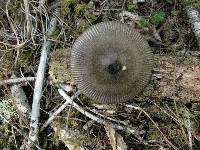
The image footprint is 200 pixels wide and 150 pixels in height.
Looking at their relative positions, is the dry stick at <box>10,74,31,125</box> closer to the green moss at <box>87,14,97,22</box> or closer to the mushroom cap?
the mushroom cap

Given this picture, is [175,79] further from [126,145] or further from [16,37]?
[16,37]

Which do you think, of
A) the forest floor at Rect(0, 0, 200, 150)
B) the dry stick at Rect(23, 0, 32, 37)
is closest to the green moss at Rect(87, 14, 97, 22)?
the forest floor at Rect(0, 0, 200, 150)

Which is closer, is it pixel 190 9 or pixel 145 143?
pixel 145 143

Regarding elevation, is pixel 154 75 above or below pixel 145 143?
above

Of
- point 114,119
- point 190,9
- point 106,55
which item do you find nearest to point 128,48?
point 106,55

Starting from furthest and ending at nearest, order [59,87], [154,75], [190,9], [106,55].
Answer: [190,9] → [59,87] → [154,75] → [106,55]

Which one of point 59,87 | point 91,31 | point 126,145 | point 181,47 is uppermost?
point 91,31

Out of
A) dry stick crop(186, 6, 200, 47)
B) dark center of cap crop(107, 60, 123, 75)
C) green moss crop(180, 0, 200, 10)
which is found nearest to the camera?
dark center of cap crop(107, 60, 123, 75)

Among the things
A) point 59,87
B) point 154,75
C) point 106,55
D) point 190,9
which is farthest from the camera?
point 190,9
